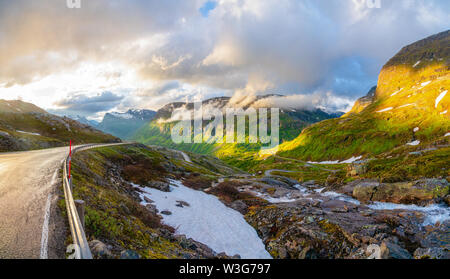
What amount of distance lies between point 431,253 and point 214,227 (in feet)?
73.2

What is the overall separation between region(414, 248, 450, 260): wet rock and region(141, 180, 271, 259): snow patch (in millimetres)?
13613

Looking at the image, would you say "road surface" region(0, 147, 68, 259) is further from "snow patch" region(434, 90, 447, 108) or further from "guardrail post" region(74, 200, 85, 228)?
"snow patch" region(434, 90, 447, 108)

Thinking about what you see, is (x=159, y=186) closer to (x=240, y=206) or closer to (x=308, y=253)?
(x=240, y=206)

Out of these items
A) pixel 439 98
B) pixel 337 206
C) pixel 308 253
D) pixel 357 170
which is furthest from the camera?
pixel 439 98

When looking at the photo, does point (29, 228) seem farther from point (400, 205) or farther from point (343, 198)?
point (343, 198)

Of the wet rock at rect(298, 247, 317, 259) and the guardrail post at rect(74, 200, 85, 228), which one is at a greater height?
the guardrail post at rect(74, 200, 85, 228)

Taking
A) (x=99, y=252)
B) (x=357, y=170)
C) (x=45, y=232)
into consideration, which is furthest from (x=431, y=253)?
(x=357, y=170)

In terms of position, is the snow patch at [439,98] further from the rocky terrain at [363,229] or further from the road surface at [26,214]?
the road surface at [26,214]

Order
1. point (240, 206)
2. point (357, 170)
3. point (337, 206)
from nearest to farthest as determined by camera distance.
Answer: point (337, 206) → point (240, 206) → point (357, 170)

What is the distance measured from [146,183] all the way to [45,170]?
2213cm

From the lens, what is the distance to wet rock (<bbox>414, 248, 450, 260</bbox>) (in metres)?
17.2

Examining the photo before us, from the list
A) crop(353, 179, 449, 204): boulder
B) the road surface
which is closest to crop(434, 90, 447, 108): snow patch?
crop(353, 179, 449, 204): boulder

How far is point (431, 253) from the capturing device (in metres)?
17.8

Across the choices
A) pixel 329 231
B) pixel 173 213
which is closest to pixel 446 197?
pixel 329 231
